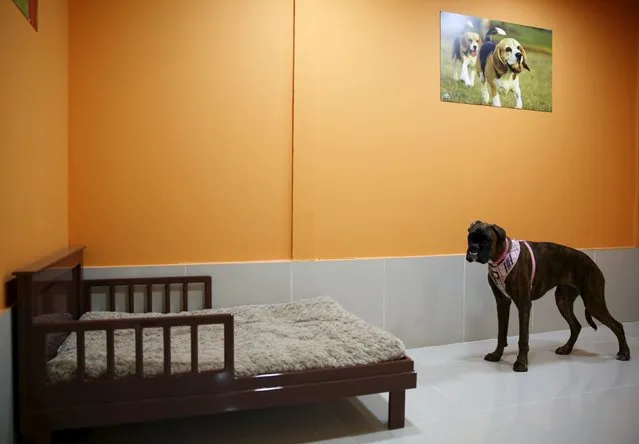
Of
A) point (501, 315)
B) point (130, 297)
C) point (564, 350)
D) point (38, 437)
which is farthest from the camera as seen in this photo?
point (564, 350)

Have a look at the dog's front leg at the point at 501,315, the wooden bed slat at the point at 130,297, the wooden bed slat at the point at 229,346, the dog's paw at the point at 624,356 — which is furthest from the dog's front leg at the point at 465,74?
the wooden bed slat at the point at 130,297

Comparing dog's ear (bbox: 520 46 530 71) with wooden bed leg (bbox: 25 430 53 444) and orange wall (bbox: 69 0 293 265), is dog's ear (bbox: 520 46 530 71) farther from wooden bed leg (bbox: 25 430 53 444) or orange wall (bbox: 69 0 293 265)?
wooden bed leg (bbox: 25 430 53 444)

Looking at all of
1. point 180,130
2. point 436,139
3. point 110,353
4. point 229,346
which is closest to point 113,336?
point 110,353

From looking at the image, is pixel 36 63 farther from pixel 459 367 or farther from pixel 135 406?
pixel 459 367

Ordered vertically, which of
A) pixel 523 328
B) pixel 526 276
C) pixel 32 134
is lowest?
pixel 523 328

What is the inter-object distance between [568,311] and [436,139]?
135cm

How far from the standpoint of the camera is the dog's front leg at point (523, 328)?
8.11ft

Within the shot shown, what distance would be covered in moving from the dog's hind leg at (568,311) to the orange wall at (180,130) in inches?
68.4

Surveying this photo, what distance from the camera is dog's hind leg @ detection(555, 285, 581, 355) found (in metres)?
2.84

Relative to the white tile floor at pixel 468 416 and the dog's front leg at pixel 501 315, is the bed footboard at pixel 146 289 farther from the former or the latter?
the dog's front leg at pixel 501 315

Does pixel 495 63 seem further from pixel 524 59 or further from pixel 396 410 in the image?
pixel 396 410

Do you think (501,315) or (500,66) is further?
(500,66)

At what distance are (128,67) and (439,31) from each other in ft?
6.24

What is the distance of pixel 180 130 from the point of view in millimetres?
2510
